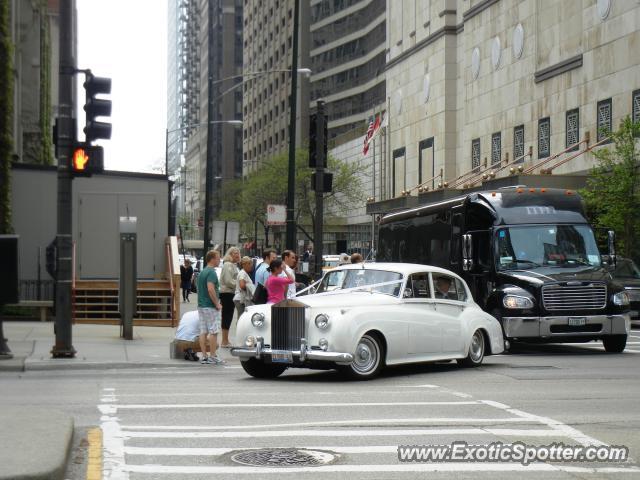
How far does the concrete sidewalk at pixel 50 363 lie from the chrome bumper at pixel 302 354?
9.02 ft

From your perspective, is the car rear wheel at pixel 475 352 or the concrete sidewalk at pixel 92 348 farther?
the concrete sidewalk at pixel 92 348

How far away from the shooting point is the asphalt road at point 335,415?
8.42 meters

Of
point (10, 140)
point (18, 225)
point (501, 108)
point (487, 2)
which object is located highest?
point (487, 2)

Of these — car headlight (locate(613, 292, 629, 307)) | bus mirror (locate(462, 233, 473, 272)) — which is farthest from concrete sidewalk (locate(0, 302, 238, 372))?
car headlight (locate(613, 292, 629, 307))

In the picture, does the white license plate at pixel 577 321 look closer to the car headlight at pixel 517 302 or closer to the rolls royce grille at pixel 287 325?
the car headlight at pixel 517 302

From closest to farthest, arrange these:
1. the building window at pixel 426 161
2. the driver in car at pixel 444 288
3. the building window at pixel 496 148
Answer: the driver in car at pixel 444 288 → the building window at pixel 496 148 → the building window at pixel 426 161

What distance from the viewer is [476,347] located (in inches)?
695

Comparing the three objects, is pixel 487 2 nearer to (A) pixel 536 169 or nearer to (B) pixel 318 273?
(A) pixel 536 169

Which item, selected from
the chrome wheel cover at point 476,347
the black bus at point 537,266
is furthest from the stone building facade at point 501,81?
the chrome wheel cover at point 476,347

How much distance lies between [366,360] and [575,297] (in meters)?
6.01

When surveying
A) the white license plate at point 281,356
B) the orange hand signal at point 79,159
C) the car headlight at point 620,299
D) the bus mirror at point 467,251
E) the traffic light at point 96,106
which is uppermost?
the traffic light at point 96,106

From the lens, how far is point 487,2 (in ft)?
199

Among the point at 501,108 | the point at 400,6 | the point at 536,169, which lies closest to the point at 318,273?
the point at 536,169

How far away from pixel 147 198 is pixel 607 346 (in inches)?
632
